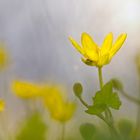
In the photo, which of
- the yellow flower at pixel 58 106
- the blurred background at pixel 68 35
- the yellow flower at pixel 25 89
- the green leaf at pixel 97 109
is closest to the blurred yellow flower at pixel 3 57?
the blurred background at pixel 68 35

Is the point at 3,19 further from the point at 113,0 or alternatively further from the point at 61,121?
the point at 61,121

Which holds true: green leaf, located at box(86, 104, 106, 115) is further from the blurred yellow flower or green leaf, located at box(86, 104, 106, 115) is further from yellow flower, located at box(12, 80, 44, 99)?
the blurred yellow flower

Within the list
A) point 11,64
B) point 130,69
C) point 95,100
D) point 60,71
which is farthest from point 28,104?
point 11,64

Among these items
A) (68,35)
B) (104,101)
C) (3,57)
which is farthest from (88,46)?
(3,57)

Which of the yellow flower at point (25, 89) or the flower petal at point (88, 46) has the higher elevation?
the flower petal at point (88, 46)

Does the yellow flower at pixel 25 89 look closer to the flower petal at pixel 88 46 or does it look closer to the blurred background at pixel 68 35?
the blurred background at pixel 68 35

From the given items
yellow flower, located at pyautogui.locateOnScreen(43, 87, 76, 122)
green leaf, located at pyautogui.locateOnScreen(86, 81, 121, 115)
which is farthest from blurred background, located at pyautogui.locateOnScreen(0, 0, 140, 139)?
green leaf, located at pyautogui.locateOnScreen(86, 81, 121, 115)
